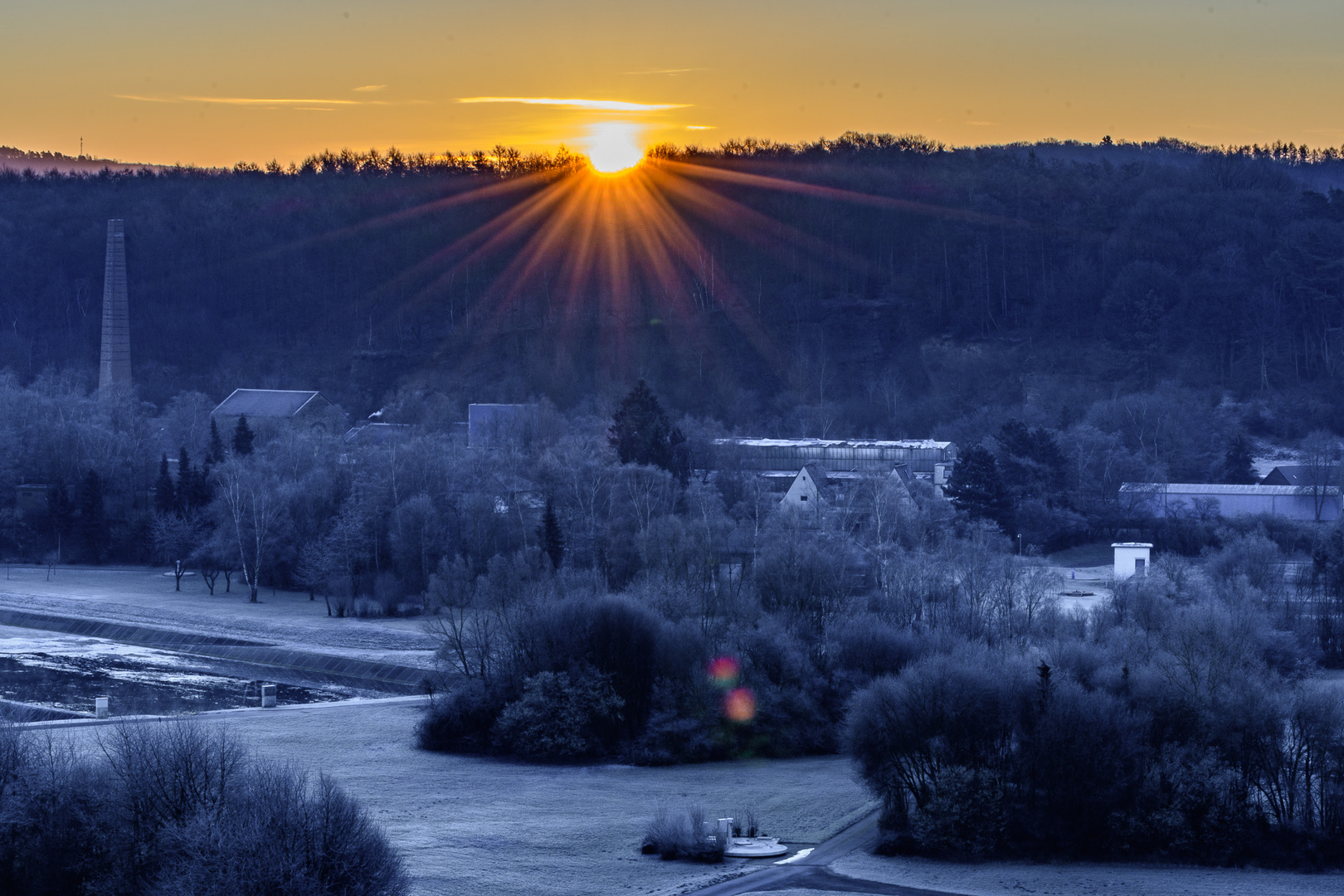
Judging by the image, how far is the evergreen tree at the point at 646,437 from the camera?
202 ft

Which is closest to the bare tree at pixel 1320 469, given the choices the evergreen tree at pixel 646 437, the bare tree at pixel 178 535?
the evergreen tree at pixel 646 437

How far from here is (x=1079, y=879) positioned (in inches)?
1006

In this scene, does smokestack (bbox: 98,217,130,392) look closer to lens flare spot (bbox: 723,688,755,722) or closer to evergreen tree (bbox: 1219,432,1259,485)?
evergreen tree (bbox: 1219,432,1259,485)

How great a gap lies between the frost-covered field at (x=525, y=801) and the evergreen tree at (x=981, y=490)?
91.6ft

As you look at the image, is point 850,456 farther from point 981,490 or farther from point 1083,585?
point 1083,585

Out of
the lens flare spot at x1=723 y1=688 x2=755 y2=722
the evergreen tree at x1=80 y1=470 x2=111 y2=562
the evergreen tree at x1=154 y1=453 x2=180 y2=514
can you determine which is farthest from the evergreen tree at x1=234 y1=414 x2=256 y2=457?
the lens flare spot at x1=723 y1=688 x2=755 y2=722

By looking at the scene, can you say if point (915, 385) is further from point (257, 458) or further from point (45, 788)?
point (45, 788)

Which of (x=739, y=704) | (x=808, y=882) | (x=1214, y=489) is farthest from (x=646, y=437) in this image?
(x=808, y=882)

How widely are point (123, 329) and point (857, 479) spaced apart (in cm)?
5998

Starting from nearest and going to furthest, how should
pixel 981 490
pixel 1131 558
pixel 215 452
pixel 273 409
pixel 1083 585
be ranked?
pixel 1131 558 < pixel 1083 585 < pixel 981 490 < pixel 215 452 < pixel 273 409

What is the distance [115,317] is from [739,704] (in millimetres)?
79654

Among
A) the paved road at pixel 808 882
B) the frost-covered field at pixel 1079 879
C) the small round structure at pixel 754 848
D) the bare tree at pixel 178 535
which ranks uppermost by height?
the bare tree at pixel 178 535

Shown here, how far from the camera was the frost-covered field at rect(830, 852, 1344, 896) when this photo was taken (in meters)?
24.6

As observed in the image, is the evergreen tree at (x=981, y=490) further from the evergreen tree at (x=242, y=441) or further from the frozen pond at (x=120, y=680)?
the evergreen tree at (x=242, y=441)
